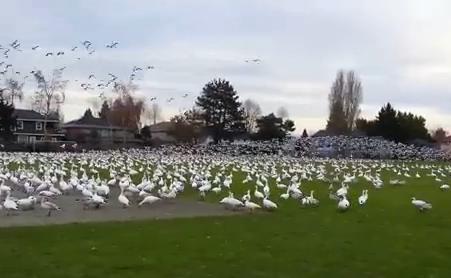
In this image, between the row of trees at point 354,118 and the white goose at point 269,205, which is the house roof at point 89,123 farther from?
the white goose at point 269,205

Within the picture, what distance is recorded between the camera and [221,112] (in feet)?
325

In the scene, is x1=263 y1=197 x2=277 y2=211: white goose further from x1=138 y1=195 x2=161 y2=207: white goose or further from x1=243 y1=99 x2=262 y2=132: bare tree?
x1=243 y1=99 x2=262 y2=132: bare tree

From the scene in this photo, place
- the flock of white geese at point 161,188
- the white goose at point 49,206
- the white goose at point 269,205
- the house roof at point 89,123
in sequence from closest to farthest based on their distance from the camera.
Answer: the white goose at point 49,206
the white goose at point 269,205
the flock of white geese at point 161,188
the house roof at point 89,123

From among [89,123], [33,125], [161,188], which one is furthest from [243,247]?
[89,123]

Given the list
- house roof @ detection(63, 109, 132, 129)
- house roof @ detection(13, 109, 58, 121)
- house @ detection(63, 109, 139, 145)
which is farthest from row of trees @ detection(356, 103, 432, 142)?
house roof @ detection(13, 109, 58, 121)

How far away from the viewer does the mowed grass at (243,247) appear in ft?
37.2

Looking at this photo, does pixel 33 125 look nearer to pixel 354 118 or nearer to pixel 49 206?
pixel 354 118

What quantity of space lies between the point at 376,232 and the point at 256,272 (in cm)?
625

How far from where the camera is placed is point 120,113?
117 m

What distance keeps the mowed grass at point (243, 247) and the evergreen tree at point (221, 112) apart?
77.4m

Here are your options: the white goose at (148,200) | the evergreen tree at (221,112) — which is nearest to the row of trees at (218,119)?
the evergreen tree at (221,112)

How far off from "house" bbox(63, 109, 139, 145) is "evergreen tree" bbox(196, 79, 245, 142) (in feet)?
44.1

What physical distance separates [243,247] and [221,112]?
280 ft

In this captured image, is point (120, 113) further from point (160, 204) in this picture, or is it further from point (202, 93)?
point (160, 204)
